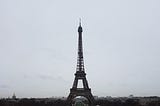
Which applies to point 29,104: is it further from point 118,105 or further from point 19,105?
point 118,105

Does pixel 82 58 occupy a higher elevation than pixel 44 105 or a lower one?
higher

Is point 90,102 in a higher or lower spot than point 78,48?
lower

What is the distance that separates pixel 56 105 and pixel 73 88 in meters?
17.8

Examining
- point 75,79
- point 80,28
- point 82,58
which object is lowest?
point 75,79

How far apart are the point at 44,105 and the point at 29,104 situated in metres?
3.73

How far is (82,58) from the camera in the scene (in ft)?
183

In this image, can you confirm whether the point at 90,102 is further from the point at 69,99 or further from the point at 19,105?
the point at 19,105

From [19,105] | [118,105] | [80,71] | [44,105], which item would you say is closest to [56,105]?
[44,105]

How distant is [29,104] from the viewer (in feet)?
241

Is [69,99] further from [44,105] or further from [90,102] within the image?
[44,105]

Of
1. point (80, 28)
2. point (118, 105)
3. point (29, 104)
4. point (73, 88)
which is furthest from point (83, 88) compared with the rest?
point (29, 104)

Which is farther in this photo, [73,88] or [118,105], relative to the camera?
[118,105]

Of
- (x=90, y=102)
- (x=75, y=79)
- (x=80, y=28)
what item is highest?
(x=80, y=28)

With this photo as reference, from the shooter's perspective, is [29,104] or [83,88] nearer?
[83,88]
